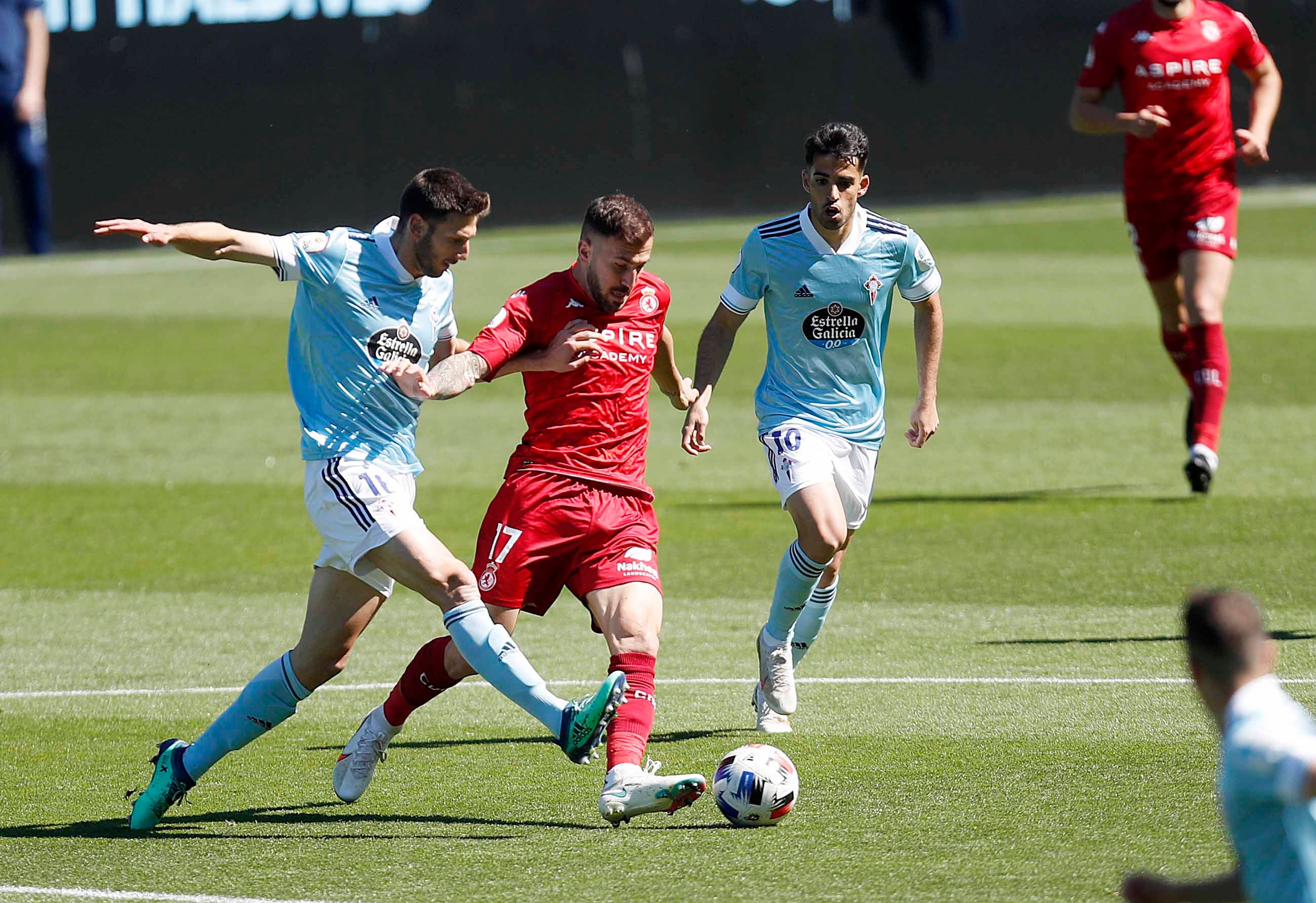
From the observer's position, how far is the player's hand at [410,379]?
5609mm

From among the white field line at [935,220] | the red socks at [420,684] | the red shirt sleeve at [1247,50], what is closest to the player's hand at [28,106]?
the red socks at [420,684]

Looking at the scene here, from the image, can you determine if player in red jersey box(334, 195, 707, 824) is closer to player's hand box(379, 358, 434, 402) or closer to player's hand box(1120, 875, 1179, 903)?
player's hand box(379, 358, 434, 402)

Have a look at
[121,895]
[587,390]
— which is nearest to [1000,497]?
[587,390]

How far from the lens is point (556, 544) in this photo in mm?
5980

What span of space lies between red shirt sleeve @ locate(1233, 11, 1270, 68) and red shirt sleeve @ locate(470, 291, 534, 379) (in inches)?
255

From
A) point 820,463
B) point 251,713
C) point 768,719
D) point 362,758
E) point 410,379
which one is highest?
point 410,379

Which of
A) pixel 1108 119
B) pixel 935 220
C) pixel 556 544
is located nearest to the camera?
pixel 556 544

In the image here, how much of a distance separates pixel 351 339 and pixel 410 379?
352 mm

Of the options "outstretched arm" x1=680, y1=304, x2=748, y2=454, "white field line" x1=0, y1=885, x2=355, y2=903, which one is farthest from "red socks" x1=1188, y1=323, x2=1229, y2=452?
"white field line" x1=0, y1=885, x2=355, y2=903

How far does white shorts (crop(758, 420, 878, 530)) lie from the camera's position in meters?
6.87

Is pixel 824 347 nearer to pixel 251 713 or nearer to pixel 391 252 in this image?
pixel 391 252

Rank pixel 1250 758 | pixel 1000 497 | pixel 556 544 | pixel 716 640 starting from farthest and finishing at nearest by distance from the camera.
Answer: pixel 1000 497, pixel 716 640, pixel 556 544, pixel 1250 758

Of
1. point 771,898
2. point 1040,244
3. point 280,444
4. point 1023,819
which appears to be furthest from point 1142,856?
point 1040,244

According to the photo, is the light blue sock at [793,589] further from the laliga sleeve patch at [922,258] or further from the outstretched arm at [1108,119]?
the outstretched arm at [1108,119]
